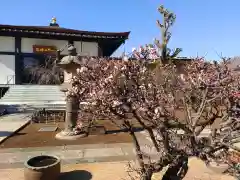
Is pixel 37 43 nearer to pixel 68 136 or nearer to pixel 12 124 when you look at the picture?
pixel 12 124

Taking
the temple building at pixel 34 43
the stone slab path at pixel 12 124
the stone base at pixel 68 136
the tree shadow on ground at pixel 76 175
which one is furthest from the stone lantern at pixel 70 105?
the temple building at pixel 34 43

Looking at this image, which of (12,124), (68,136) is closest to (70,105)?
(68,136)

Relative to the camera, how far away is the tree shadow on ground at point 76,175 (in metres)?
6.34

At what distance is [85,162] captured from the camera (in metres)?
7.55

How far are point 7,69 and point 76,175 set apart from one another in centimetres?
1956

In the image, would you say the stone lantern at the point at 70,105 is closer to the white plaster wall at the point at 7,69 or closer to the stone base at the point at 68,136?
the stone base at the point at 68,136

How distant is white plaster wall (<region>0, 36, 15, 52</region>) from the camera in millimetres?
22984

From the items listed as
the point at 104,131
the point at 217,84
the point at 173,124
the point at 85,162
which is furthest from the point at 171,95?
the point at 104,131

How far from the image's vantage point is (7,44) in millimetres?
23031

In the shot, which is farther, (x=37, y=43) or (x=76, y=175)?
(x=37, y=43)

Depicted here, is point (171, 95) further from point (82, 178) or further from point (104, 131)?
point (104, 131)

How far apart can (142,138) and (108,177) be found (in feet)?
15.8

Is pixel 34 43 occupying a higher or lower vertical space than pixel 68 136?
higher

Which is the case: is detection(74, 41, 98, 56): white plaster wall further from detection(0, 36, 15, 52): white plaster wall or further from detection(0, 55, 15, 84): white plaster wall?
detection(0, 55, 15, 84): white plaster wall
